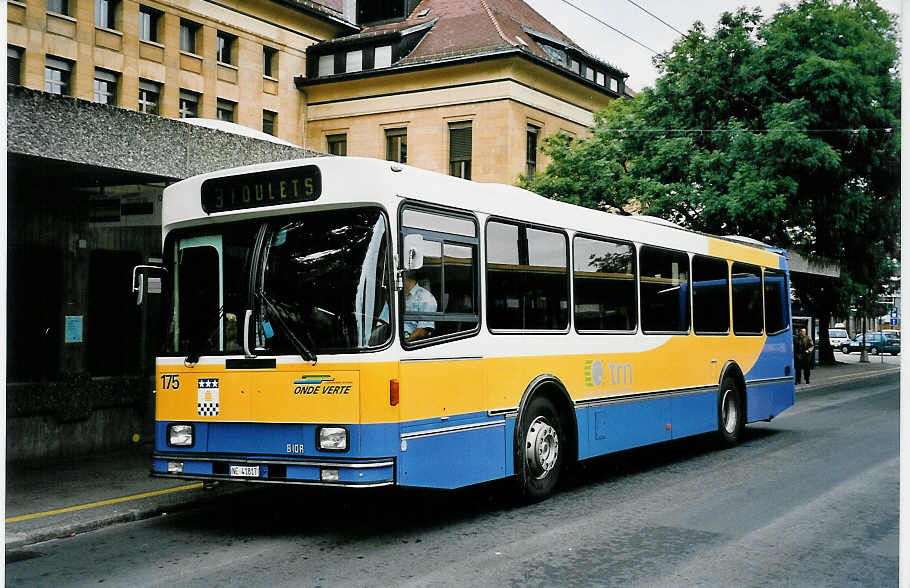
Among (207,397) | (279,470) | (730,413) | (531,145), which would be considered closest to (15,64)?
(531,145)

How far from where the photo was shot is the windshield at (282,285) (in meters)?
7.48

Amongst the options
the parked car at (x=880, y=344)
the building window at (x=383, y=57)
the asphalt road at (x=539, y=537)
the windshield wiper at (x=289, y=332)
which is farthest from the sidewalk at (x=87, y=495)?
the parked car at (x=880, y=344)

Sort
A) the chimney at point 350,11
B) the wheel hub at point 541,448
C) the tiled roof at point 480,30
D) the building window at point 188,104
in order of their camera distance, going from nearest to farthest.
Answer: the wheel hub at point 541,448 < the tiled roof at point 480,30 < the building window at point 188,104 < the chimney at point 350,11

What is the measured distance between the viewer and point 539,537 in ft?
25.2

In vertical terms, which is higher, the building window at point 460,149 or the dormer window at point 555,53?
the dormer window at point 555,53

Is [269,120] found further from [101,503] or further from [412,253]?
[412,253]

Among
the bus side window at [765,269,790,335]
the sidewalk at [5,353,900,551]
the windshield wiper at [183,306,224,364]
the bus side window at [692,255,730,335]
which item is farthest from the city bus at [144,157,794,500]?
the bus side window at [765,269,790,335]

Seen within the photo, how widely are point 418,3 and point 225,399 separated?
4044 centimetres

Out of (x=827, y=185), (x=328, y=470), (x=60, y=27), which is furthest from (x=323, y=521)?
(x=60, y=27)

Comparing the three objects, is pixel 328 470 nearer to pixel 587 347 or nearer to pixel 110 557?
pixel 110 557

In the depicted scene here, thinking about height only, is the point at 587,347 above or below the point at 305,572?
above

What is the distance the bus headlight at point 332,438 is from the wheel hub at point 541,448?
2283mm

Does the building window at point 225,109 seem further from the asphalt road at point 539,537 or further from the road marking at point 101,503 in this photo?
the asphalt road at point 539,537

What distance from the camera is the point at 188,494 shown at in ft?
31.4
